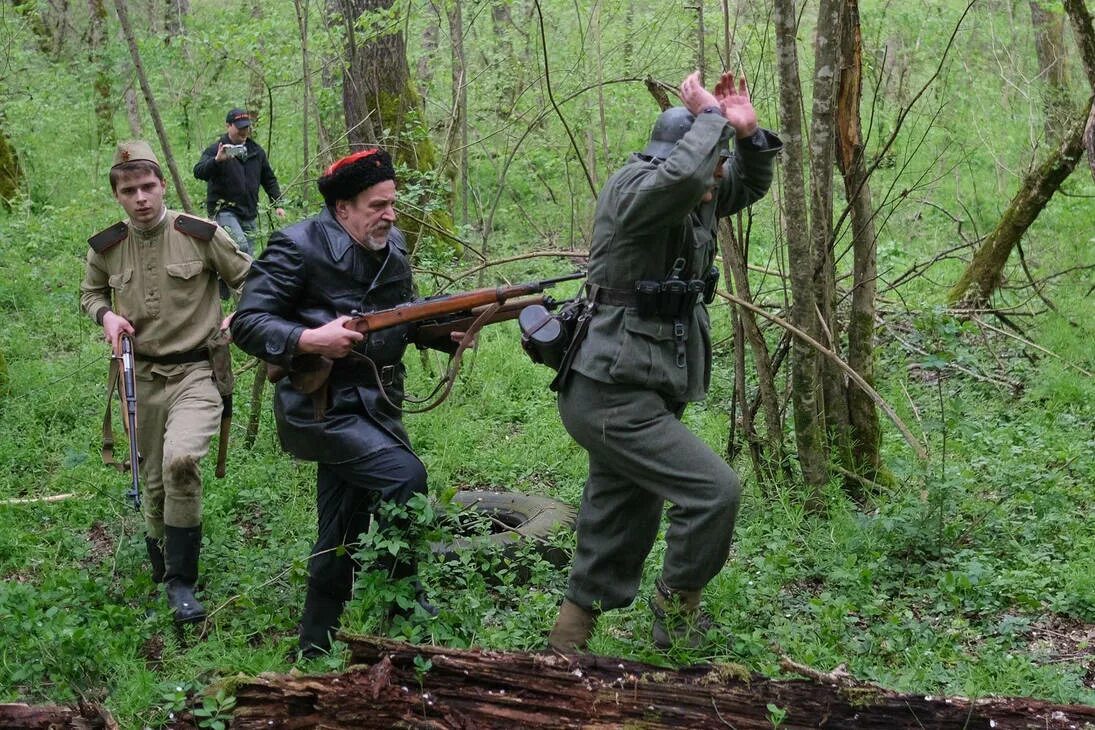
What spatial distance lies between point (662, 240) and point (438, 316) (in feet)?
3.85

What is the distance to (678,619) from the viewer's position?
4.13m

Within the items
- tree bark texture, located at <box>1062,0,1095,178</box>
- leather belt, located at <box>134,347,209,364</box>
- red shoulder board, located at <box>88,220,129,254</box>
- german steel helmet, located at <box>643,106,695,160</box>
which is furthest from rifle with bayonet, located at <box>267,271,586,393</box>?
tree bark texture, located at <box>1062,0,1095,178</box>

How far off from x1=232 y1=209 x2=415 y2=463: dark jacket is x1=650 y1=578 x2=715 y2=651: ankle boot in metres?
1.32

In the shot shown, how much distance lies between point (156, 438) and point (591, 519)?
2.47 m

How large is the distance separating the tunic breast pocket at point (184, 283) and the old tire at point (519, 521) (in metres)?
1.70

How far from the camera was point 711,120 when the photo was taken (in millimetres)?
3680

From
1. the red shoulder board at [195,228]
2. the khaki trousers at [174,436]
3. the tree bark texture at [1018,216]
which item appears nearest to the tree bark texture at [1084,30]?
the tree bark texture at [1018,216]

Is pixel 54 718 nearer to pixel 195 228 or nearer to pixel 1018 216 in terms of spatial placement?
pixel 195 228

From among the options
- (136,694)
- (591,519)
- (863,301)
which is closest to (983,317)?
(863,301)

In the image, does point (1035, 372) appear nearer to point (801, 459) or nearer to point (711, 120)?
point (801, 459)

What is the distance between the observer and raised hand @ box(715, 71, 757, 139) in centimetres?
397

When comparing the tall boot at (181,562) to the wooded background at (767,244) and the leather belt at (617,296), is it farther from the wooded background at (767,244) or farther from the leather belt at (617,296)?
the leather belt at (617,296)

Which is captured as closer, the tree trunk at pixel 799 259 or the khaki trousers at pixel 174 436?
the khaki trousers at pixel 174 436

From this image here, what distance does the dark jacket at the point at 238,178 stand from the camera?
36.1 ft
